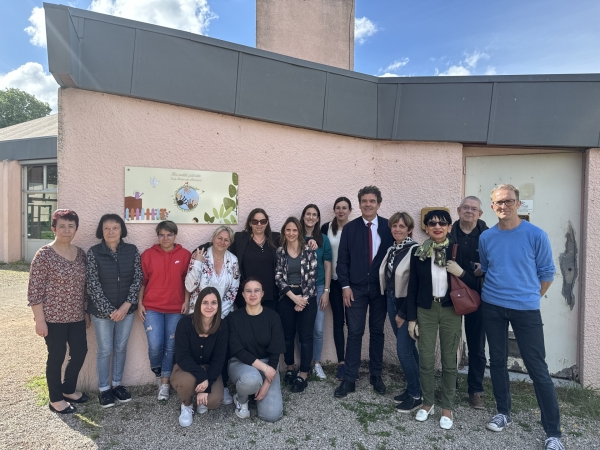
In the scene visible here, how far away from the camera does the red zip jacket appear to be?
3365mm

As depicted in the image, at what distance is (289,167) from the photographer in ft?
13.5

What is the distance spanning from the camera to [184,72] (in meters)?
3.56

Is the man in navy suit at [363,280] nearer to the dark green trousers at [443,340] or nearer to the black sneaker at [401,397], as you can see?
the black sneaker at [401,397]

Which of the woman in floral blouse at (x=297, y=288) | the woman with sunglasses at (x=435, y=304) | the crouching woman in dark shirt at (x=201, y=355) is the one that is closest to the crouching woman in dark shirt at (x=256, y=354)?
the crouching woman in dark shirt at (x=201, y=355)

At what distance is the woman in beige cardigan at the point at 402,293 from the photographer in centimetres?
321

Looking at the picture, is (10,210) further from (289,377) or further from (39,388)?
(289,377)

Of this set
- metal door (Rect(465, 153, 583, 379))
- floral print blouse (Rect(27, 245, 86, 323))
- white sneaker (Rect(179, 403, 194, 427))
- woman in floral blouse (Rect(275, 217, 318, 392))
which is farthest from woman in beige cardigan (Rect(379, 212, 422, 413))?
floral print blouse (Rect(27, 245, 86, 323))

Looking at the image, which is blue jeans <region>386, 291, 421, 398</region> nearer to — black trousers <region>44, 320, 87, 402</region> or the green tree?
black trousers <region>44, 320, 87, 402</region>

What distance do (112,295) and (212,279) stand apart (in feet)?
2.93

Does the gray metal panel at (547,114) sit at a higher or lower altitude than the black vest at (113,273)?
higher

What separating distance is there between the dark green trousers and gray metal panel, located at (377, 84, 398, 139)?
7.13ft

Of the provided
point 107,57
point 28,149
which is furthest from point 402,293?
point 28,149

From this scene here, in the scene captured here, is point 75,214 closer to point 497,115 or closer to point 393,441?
point 393,441

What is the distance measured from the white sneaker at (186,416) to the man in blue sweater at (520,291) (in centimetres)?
253
